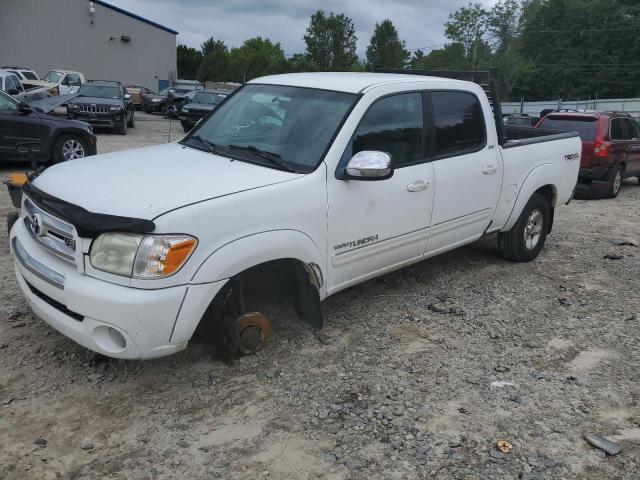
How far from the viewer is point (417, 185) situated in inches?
173

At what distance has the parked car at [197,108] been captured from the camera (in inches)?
803

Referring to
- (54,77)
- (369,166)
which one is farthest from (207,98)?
(369,166)

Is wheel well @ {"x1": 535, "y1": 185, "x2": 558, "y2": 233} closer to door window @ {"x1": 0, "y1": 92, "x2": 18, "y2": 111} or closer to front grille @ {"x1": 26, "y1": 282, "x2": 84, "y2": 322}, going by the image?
front grille @ {"x1": 26, "y1": 282, "x2": 84, "y2": 322}

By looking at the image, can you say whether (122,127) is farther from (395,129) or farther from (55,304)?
(55,304)

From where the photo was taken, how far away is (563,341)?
14.4 ft

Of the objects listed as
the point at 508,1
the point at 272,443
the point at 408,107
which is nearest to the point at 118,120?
the point at 408,107

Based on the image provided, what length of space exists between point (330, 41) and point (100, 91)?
47.2 metres

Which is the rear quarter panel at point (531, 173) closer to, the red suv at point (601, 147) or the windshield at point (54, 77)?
the red suv at point (601, 147)

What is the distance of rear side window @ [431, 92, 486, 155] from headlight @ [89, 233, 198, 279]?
244 cm

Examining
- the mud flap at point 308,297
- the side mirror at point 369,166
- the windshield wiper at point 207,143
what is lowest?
the mud flap at point 308,297

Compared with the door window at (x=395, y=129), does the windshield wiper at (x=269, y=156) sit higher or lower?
lower

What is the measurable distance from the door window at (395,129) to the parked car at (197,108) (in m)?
15.9

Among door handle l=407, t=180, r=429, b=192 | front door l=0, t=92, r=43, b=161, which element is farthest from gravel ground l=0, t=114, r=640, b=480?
front door l=0, t=92, r=43, b=161

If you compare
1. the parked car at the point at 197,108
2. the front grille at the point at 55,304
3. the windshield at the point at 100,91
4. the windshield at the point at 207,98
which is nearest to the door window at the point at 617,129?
the front grille at the point at 55,304
